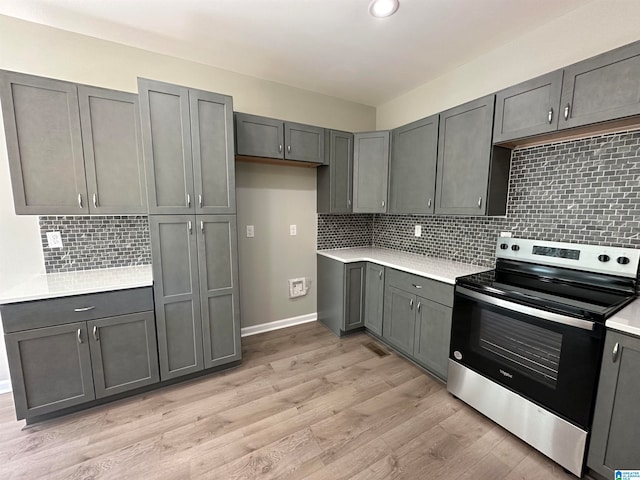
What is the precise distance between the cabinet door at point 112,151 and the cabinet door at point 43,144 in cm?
5

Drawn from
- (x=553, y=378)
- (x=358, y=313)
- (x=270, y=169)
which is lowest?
(x=358, y=313)

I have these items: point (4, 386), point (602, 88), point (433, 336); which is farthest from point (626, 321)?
point (4, 386)

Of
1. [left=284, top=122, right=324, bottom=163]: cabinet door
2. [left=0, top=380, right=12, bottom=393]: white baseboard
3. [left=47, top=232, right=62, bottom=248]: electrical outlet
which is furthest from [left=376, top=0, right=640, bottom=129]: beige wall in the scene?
[left=0, top=380, right=12, bottom=393]: white baseboard

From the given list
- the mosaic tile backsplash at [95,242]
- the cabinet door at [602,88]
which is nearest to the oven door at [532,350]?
the cabinet door at [602,88]

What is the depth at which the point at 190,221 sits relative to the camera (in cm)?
204

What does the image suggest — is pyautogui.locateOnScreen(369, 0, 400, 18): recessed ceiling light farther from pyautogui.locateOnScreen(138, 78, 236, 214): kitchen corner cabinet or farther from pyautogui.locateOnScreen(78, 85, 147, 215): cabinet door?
pyautogui.locateOnScreen(78, 85, 147, 215): cabinet door

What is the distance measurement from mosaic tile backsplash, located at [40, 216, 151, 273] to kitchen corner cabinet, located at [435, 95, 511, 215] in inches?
106

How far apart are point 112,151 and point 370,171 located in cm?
233

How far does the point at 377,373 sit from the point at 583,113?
230cm

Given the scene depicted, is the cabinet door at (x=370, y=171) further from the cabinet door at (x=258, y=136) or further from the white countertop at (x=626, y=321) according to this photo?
the white countertop at (x=626, y=321)

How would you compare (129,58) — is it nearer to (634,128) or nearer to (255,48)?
(255,48)

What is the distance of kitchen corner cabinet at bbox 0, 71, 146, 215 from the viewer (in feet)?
5.58

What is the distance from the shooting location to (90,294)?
69.7 inches

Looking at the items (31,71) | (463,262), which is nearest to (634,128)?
(463,262)
